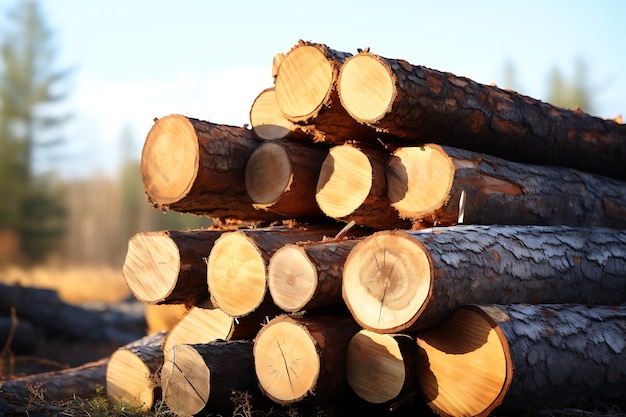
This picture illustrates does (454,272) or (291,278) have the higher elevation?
(454,272)

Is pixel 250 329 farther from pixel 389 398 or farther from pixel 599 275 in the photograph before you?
pixel 599 275

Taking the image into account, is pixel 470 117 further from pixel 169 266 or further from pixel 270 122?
pixel 169 266

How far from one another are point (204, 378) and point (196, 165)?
1.51m

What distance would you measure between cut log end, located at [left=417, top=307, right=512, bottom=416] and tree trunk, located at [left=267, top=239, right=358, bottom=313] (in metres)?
0.62

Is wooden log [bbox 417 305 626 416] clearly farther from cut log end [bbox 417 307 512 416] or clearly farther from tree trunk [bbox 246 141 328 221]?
tree trunk [bbox 246 141 328 221]

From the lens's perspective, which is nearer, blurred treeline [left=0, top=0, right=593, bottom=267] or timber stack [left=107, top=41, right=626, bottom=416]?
timber stack [left=107, top=41, right=626, bottom=416]

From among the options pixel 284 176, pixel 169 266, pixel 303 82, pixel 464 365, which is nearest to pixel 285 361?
pixel 464 365

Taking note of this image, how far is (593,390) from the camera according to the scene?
14.4 feet

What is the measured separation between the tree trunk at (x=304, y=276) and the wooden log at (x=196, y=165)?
3.46 feet

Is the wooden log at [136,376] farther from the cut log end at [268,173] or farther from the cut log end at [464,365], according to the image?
the cut log end at [464,365]

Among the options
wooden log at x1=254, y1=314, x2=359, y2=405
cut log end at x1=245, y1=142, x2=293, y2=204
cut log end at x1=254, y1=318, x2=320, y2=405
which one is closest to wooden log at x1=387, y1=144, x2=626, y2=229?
cut log end at x1=245, y1=142, x2=293, y2=204

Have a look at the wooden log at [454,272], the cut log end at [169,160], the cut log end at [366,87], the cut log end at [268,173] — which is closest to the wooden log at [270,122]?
the cut log end at [268,173]

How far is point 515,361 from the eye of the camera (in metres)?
3.78

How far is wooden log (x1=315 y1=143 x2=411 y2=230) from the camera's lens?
4723 mm
